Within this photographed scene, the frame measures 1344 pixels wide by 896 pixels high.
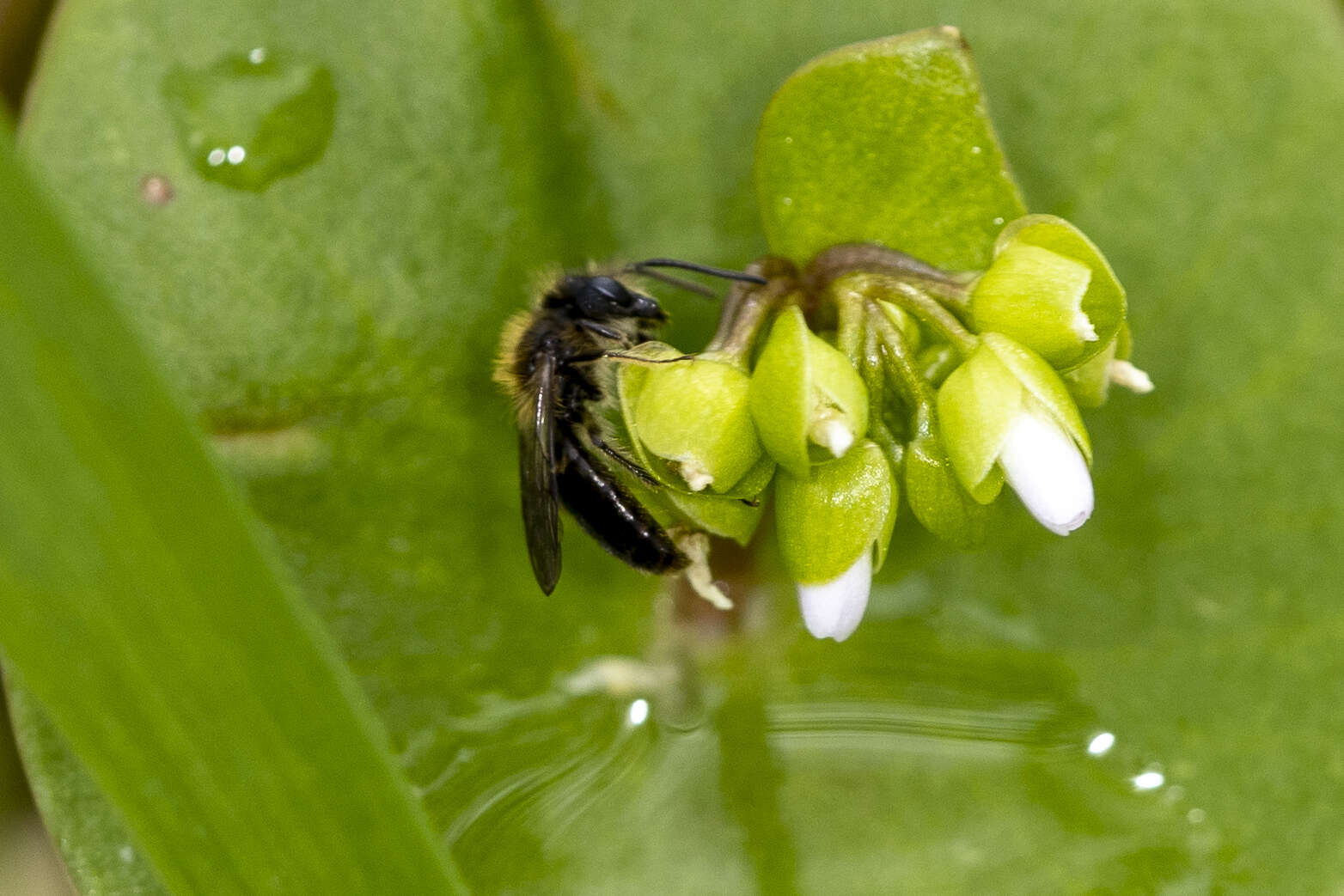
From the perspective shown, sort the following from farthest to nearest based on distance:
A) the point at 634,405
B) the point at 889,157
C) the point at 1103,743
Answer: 1. the point at 1103,743
2. the point at 889,157
3. the point at 634,405

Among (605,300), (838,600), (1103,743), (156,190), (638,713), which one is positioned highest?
(156,190)

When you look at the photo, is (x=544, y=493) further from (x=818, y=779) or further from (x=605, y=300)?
(x=818, y=779)

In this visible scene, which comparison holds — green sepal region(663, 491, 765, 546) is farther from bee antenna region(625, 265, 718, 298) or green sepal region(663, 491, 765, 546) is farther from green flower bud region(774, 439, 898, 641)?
bee antenna region(625, 265, 718, 298)

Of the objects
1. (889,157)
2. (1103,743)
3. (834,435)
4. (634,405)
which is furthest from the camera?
(1103,743)

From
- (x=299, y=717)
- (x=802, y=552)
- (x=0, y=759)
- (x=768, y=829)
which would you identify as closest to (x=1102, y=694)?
(x=768, y=829)

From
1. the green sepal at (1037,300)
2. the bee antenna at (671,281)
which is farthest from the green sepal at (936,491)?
the bee antenna at (671,281)

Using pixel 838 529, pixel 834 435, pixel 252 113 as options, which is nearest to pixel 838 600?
pixel 838 529
